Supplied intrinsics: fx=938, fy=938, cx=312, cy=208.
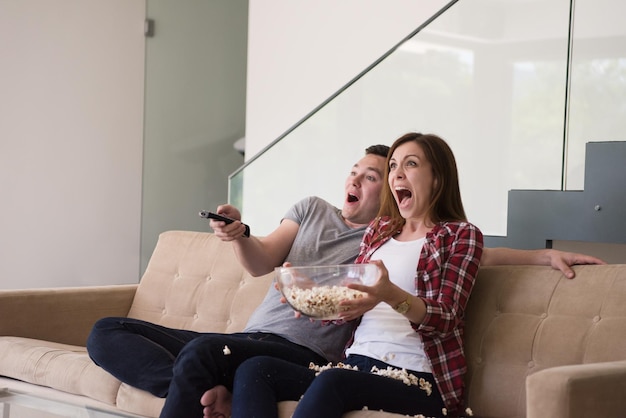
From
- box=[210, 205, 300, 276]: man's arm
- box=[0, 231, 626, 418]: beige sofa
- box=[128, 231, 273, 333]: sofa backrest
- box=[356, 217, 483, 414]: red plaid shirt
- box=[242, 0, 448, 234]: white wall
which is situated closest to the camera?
box=[0, 231, 626, 418]: beige sofa

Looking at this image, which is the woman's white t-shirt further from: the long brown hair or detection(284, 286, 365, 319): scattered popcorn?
detection(284, 286, 365, 319): scattered popcorn

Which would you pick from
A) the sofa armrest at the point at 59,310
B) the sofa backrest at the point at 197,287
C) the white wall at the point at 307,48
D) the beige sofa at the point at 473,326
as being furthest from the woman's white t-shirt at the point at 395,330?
the white wall at the point at 307,48

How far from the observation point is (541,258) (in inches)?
100

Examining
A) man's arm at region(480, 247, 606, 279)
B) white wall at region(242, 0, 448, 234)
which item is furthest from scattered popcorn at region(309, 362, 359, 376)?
white wall at region(242, 0, 448, 234)

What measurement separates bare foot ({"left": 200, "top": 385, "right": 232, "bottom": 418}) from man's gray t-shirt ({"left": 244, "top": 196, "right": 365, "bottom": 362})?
34 centimetres

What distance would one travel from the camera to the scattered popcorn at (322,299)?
213 cm

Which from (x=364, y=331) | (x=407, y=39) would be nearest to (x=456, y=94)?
(x=407, y=39)

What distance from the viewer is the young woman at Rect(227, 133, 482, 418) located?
2.17 m

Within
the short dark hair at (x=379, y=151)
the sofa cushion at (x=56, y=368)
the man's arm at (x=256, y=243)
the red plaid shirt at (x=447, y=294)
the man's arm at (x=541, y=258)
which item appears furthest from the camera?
the short dark hair at (x=379, y=151)

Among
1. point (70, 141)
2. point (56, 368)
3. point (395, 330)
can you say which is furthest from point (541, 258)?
point (70, 141)

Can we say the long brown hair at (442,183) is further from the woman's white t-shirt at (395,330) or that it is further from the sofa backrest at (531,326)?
the sofa backrest at (531,326)

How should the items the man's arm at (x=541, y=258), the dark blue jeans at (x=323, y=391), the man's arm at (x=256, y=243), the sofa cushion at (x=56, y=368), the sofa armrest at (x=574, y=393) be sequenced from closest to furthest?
the sofa armrest at (x=574, y=393) → the dark blue jeans at (x=323, y=391) → the man's arm at (x=541, y=258) → the man's arm at (x=256, y=243) → the sofa cushion at (x=56, y=368)

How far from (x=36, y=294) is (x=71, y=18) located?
3.35 meters

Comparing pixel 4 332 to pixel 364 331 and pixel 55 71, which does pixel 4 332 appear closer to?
pixel 364 331
